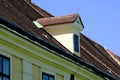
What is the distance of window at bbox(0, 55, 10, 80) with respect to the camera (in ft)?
51.7

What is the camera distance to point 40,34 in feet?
63.2

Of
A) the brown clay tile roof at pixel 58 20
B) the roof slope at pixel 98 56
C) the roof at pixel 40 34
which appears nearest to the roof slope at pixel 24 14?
the roof at pixel 40 34

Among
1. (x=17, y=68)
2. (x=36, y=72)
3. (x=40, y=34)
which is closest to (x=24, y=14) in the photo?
(x=40, y=34)

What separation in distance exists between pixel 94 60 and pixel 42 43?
7.27 metres

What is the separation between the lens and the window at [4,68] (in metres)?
15.8

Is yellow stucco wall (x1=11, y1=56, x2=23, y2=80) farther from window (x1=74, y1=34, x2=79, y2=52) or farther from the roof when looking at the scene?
window (x1=74, y1=34, x2=79, y2=52)

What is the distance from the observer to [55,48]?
1822 cm

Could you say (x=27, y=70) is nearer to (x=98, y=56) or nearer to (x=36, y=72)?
(x=36, y=72)

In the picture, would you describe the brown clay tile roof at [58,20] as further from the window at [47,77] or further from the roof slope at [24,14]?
the window at [47,77]

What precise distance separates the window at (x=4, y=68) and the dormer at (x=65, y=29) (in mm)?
5211

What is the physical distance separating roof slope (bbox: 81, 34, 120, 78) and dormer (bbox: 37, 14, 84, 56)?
1.99 m

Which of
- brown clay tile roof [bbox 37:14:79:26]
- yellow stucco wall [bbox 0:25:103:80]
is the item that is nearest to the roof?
yellow stucco wall [bbox 0:25:103:80]

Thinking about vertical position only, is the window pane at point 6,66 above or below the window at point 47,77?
below

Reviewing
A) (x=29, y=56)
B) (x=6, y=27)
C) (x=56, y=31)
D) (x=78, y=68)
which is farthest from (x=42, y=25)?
(x=6, y=27)
